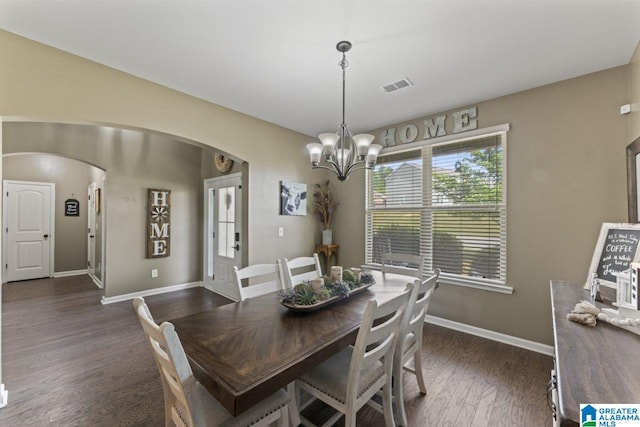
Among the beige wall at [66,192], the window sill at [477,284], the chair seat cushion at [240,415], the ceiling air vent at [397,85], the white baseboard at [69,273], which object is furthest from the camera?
the white baseboard at [69,273]

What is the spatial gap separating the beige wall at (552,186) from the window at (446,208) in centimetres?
15

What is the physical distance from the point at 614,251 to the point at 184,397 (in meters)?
2.66

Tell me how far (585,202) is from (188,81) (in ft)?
13.4

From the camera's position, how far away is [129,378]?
7.57ft

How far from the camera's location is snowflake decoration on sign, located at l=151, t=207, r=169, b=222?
4.71 metres

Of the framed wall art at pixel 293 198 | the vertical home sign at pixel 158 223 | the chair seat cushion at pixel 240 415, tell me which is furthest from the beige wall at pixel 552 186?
the vertical home sign at pixel 158 223

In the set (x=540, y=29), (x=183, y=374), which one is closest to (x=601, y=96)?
(x=540, y=29)

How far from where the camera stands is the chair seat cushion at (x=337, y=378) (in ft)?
4.78

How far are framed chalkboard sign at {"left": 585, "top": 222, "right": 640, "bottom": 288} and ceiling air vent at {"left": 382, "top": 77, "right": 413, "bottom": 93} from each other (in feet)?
6.59

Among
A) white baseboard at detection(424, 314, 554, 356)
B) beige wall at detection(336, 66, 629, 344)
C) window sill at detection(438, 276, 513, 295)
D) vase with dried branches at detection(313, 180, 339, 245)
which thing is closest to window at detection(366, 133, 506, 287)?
window sill at detection(438, 276, 513, 295)

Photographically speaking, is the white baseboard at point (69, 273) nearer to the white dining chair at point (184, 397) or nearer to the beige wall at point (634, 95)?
the white dining chair at point (184, 397)

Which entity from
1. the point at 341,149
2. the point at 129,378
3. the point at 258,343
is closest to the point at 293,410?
the point at 258,343

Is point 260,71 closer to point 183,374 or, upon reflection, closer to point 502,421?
point 183,374

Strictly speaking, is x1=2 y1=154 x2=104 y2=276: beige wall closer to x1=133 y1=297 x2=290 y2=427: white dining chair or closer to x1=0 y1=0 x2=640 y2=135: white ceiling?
x1=0 y1=0 x2=640 y2=135: white ceiling
